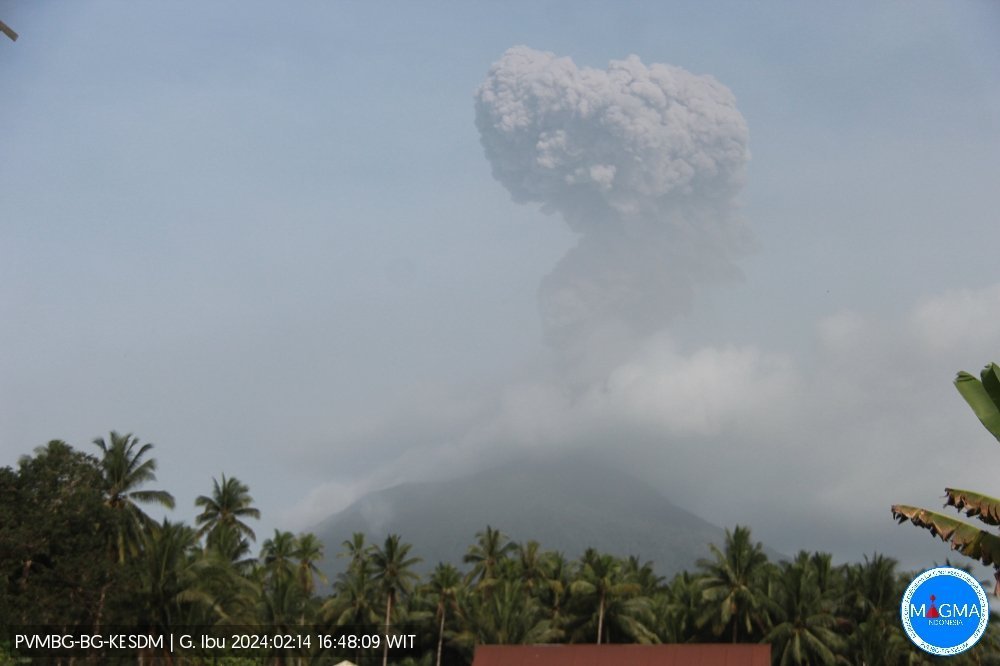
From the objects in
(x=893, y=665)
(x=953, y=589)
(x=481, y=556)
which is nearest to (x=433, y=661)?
(x=481, y=556)

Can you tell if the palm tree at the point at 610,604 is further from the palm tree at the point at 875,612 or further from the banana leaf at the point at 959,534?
the banana leaf at the point at 959,534

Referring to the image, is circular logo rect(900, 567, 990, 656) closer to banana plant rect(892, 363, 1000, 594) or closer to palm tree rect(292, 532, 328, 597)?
banana plant rect(892, 363, 1000, 594)

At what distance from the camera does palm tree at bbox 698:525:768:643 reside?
225 ft

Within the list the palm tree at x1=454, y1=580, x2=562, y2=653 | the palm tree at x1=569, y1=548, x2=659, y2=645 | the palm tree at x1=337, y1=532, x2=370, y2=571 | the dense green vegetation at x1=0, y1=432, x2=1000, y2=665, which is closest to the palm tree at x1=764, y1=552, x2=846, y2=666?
the dense green vegetation at x1=0, y1=432, x2=1000, y2=665

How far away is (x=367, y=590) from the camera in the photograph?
76.1 metres

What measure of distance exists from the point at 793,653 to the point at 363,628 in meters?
29.5

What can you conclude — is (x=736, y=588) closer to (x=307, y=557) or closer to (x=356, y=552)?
(x=356, y=552)

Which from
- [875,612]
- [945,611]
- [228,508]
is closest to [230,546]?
[228,508]

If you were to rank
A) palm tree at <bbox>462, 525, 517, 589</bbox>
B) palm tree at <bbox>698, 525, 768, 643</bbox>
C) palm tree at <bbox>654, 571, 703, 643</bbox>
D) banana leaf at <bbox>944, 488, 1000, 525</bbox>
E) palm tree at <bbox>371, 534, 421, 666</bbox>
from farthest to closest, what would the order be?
palm tree at <bbox>462, 525, 517, 589</bbox>
palm tree at <bbox>371, 534, 421, 666</bbox>
palm tree at <bbox>654, 571, 703, 643</bbox>
palm tree at <bbox>698, 525, 768, 643</bbox>
banana leaf at <bbox>944, 488, 1000, 525</bbox>

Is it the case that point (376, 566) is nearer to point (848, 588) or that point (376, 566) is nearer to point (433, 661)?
point (433, 661)

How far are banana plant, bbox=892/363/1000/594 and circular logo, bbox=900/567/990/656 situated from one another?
68 cm

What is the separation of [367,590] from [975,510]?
6338cm

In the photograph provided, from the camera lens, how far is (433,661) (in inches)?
3004

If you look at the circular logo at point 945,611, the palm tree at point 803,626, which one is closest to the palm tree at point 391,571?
the palm tree at point 803,626
